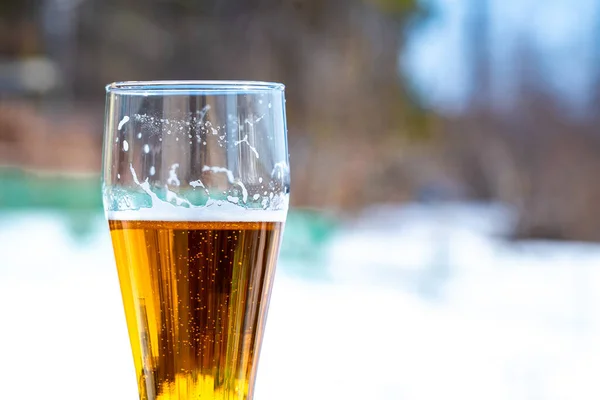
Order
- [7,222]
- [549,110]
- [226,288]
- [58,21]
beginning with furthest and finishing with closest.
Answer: [58,21] → [7,222] → [549,110] → [226,288]

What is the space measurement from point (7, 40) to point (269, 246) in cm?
751

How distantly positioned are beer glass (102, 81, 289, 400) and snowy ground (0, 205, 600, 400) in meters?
0.38

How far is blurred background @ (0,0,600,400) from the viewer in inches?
237

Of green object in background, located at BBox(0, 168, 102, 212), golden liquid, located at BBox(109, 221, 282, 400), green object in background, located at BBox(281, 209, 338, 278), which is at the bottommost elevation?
green object in background, located at BBox(281, 209, 338, 278)

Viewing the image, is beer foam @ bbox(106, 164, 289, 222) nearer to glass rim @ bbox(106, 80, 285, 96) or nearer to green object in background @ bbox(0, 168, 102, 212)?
glass rim @ bbox(106, 80, 285, 96)

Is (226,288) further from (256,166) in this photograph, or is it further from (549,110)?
(549,110)

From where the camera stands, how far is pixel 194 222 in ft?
2.13

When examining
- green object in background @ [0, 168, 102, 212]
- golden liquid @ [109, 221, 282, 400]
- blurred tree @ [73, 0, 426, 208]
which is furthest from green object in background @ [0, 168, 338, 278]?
golden liquid @ [109, 221, 282, 400]

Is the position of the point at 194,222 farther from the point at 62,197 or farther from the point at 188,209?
the point at 62,197

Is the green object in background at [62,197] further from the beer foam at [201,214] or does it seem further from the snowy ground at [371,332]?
the beer foam at [201,214]

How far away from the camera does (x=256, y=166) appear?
658 millimetres

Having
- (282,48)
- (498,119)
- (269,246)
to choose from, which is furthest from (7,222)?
(269,246)

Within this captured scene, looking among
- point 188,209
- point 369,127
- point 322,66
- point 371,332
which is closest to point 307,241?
point 369,127

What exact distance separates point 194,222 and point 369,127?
22.3 ft
